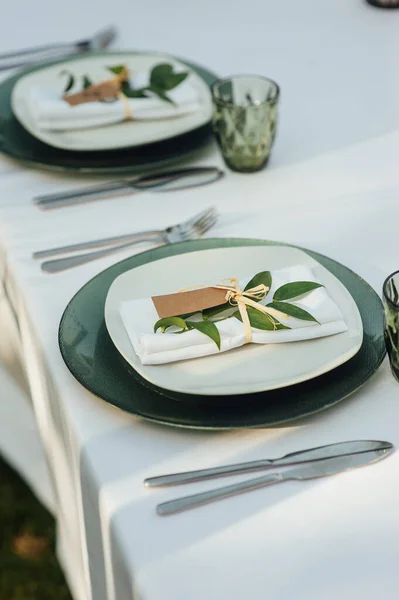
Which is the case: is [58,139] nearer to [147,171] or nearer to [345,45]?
[147,171]

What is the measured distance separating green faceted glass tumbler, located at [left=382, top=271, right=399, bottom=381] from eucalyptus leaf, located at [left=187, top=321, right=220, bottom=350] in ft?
0.47

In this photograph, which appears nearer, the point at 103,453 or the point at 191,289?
the point at 103,453

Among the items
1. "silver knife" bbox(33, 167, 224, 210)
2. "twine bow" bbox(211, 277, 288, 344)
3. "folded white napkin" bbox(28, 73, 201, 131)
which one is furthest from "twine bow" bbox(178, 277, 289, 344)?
"folded white napkin" bbox(28, 73, 201, 131)

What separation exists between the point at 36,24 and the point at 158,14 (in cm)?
24

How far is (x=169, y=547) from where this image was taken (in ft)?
1.91

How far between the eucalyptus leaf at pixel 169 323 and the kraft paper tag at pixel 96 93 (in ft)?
1.69

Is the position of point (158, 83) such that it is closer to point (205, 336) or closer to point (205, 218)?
point (205, 218)

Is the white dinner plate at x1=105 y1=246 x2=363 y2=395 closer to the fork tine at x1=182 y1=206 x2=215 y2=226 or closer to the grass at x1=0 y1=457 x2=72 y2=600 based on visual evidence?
the fork tine at x1=182 y1=206 x2=215 y2=226

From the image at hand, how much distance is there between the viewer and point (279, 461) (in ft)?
2.11

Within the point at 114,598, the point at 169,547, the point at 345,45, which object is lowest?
the point at 114,598

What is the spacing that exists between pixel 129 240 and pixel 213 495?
0.41 m

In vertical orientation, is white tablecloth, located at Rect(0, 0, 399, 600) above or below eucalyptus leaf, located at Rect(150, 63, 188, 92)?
below

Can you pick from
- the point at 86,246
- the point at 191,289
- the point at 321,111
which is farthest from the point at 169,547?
the point at 321,111

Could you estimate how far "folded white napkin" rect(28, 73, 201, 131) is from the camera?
1.12 meters
